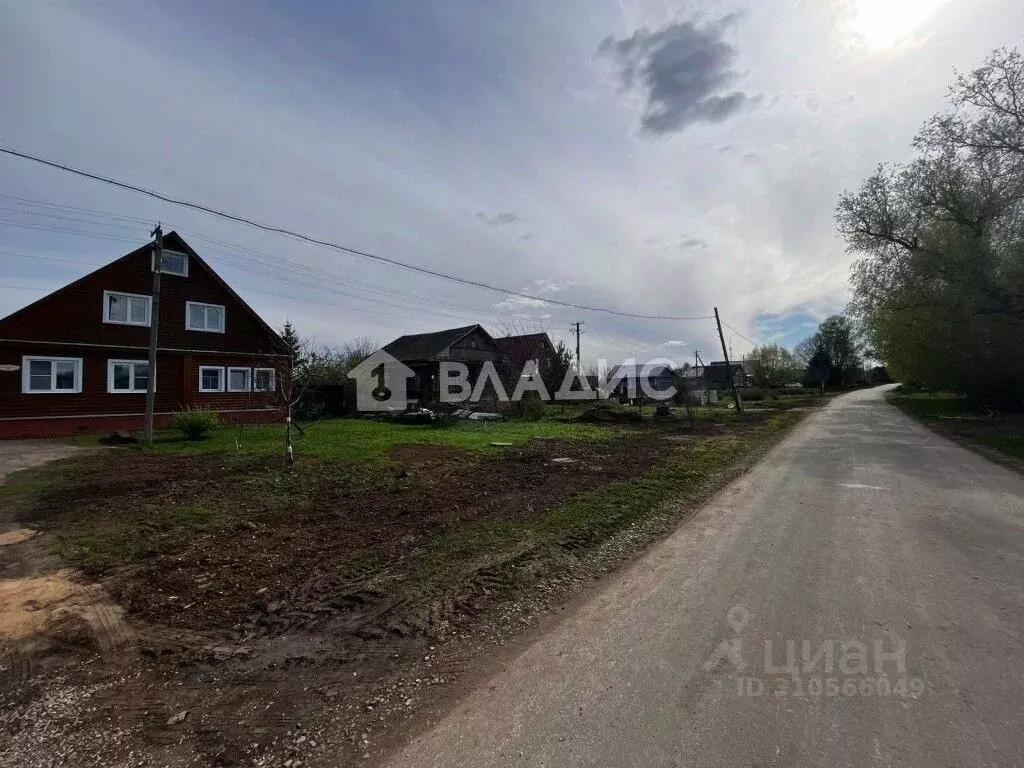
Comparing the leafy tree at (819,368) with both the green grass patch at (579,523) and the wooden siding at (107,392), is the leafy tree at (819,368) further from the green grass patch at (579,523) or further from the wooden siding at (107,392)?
the wooden siding at (107,392)

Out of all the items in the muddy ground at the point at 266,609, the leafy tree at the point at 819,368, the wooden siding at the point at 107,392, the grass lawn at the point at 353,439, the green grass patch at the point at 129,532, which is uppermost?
the leafy tree at the point at 819,368

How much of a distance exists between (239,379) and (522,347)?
16828 millimetres

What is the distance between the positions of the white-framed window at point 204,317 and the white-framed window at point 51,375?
3.95 m

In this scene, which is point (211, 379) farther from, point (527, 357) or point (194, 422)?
point (527, 357)

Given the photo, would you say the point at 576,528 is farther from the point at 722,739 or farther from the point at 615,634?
the point at 722,739

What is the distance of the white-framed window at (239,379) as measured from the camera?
21.2 meters

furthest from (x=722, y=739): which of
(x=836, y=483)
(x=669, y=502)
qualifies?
(x=836, y=483)

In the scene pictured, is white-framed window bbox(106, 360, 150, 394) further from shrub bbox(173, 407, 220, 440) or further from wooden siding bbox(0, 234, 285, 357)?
shrub bbox(173, 407, 220, 440)

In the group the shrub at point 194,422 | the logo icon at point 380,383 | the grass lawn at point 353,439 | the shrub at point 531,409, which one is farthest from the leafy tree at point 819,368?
the shrub at point 194,422

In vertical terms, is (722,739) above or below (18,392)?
below

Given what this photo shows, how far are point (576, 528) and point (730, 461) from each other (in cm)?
659

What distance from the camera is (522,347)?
105ft

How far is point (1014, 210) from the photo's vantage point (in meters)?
16.5

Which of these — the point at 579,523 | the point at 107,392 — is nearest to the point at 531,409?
the point at 107,392
